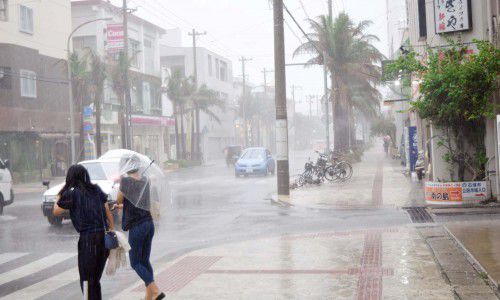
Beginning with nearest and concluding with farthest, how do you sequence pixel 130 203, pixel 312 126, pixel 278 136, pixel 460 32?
1. pixel 130 203
2. pixel 460 32
3. pixel 278 136
4. pixel 312 126

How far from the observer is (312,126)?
147 m

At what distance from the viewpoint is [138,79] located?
49.5 m

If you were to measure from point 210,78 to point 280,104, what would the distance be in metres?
61.9

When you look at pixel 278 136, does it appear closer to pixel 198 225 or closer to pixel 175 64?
pixel 198 225

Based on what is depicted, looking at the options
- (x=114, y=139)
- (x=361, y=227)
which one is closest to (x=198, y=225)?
(x=361, y=227)

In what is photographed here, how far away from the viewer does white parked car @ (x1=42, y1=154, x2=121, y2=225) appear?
15141 mm

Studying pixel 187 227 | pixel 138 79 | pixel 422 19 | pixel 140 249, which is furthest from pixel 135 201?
pixel 138 79

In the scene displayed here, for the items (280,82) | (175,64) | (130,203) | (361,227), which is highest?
(175,64)

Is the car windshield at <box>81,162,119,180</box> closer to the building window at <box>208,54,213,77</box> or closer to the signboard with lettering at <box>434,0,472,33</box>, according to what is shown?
the signboard with lettering at <box>434,0,472,33</box>

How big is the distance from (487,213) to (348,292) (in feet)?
26.2

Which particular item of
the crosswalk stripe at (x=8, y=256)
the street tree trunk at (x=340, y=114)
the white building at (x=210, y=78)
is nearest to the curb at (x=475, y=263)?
the crosswalk stripe at (x=8, y=256)

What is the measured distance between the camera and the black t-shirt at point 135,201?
21.6 feet

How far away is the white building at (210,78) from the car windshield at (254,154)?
32393 mm

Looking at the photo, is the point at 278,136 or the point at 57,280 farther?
the point at 278,136
